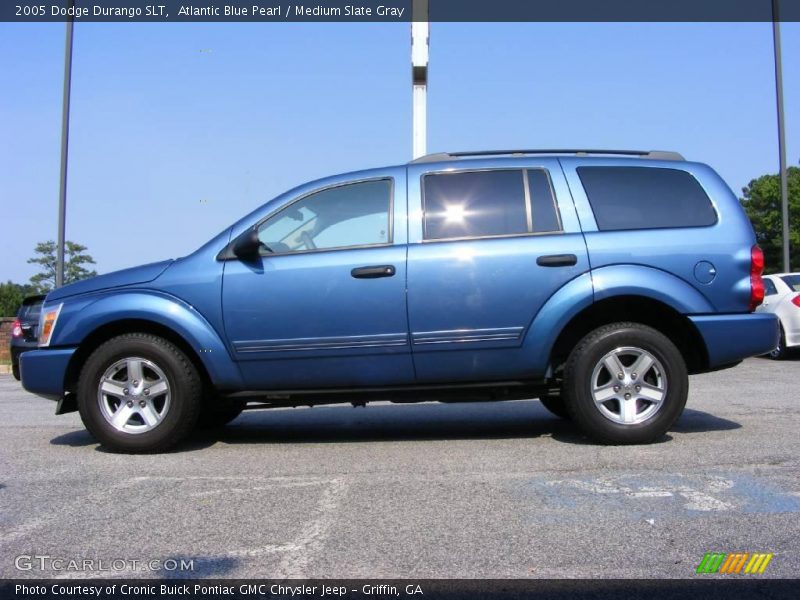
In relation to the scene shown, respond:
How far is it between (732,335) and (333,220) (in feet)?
8.78

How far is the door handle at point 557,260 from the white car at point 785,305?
309 inches

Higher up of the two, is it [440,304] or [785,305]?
[785,305]

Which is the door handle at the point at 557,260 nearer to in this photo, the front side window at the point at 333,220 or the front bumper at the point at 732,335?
the front bumper at the point at 732,335

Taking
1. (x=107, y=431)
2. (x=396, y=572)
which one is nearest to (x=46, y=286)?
(x=107, y=431)

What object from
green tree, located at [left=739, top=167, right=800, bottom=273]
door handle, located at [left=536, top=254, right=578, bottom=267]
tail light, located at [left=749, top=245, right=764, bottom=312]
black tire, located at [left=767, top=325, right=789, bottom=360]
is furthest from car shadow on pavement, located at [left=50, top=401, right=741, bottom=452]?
green tree, located at [left=739, top=167, right=800, bottom=273]

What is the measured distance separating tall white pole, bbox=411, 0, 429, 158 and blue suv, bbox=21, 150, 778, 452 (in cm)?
523

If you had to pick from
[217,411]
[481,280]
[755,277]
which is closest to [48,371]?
[217,411]

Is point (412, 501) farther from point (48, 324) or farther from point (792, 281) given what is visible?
point (792, 281)

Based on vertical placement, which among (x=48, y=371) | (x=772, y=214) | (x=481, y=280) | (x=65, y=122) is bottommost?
(x=48, y=371)

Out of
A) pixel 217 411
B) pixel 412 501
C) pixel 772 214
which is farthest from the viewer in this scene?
pixel 772 214

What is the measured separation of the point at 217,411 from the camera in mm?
6066

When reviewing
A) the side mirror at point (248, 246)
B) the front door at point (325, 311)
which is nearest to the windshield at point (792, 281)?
the front door at point (325, 311)

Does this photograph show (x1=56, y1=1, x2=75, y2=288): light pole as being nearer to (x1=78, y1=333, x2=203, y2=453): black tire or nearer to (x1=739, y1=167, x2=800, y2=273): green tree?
(x1=78, y1=333, x2=203, y2=453): black tire

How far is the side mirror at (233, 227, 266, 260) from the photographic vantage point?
5047 millimetres
